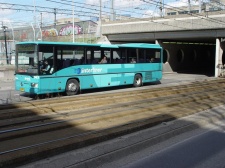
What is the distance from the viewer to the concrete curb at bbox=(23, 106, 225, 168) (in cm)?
569

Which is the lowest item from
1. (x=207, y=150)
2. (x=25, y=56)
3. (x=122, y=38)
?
(x=207, y=150)

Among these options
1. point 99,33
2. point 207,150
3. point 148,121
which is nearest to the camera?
point 207,150

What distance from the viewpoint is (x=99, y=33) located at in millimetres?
43719

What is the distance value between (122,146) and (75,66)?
1059 centimetres

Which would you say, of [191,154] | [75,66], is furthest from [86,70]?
[191,154]

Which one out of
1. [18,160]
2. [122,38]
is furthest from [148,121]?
[122,38]

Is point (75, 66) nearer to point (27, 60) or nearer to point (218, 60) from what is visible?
point (27, 60)

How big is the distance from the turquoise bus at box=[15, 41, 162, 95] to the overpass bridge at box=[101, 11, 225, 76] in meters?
12.2

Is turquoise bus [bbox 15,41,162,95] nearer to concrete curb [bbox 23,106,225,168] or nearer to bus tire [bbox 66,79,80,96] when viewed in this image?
bus tire [bbox 66,79,80,96]

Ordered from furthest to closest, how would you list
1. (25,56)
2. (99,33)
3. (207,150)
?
(99,33)
(25,56)
(207,150)

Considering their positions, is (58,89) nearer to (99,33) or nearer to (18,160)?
(18,160)

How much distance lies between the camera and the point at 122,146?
670cm

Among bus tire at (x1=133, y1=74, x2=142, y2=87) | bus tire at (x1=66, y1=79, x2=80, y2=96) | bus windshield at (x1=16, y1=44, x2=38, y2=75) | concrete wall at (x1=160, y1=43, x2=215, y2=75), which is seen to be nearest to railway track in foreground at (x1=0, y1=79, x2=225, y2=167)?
bus windshield at (x1=16, y1=44, x2=38, y2=75)

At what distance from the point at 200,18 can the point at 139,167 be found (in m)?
28.4
